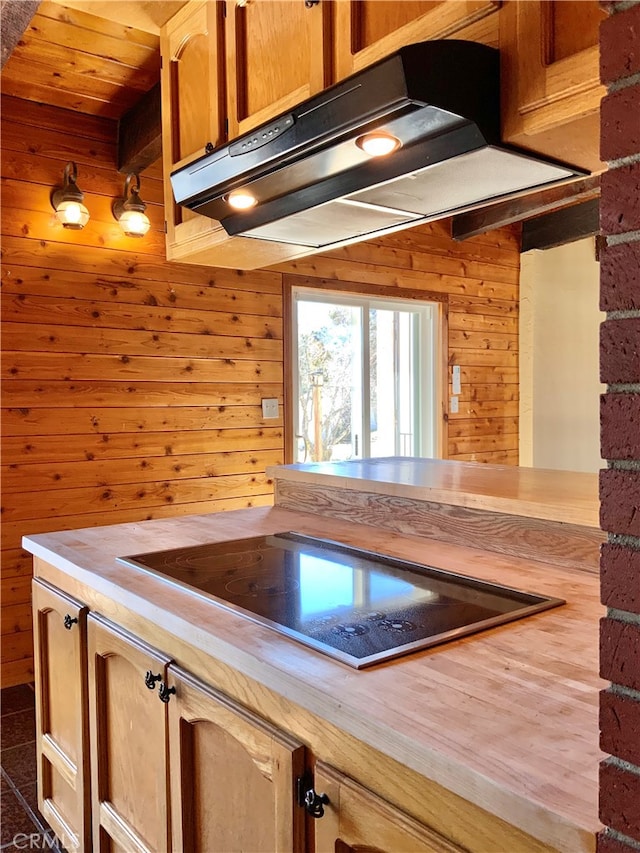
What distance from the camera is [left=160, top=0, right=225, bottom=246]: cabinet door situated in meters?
2.07

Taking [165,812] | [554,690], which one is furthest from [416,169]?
[165,812]

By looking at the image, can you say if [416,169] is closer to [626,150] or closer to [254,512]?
[626,150]

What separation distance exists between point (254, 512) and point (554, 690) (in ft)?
5.00

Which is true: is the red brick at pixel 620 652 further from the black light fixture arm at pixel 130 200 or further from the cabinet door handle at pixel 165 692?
the black light fixture arm at pixel 130 200

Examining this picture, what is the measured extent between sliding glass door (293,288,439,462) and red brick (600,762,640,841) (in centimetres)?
343

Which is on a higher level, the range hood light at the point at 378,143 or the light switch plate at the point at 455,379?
the range hood light at the point at 378,143

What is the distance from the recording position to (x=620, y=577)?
0.59 m

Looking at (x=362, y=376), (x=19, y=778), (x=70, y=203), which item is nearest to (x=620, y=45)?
(x=19, y=778)

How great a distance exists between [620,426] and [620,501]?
0.06m

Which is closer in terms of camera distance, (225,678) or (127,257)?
(225,678)

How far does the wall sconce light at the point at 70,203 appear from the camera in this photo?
302 cm

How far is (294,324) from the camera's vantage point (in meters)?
3.98

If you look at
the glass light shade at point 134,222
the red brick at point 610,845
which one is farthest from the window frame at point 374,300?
the red brick at point 610,845

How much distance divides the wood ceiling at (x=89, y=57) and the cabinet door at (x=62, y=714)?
1.82m
